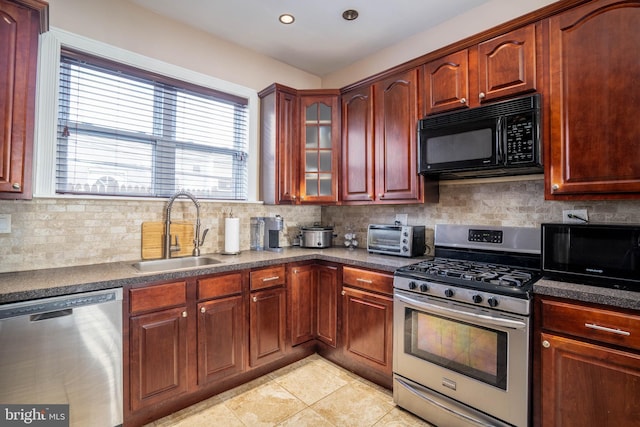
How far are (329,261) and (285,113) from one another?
1.46 m

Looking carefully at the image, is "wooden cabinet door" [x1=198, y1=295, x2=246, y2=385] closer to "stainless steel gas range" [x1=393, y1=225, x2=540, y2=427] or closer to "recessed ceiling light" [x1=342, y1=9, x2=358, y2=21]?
"stainless steel gas range" [x1=393, y1=225, x2=540, y2=427]

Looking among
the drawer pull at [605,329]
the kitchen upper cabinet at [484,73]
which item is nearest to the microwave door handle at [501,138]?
the kitchen upper cabinet at [484,73]

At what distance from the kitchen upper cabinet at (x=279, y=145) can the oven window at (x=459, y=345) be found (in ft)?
5.11

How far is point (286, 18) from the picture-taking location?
2.52 metres

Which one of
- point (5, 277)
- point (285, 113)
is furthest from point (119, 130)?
point (285, 113)

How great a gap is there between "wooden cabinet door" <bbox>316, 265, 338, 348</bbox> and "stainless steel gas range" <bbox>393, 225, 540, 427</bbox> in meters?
0.62

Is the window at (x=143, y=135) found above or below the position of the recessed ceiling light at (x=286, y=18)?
below

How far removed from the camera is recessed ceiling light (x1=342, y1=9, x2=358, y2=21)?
2.44 metres

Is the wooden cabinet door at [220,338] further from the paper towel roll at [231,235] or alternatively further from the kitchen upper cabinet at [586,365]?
the kitchen upper cabinet at [586,365]

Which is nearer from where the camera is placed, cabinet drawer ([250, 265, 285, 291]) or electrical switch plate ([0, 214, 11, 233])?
electrical switch plate ([0, 214, 11, 233])

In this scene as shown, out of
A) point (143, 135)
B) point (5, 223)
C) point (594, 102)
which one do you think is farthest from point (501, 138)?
point (5, 223)

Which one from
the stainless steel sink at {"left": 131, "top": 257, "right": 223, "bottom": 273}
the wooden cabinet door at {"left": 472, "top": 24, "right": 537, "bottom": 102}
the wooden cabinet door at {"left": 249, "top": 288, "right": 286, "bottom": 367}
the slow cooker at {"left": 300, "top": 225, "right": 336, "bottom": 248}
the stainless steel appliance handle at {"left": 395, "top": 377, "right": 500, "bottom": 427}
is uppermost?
the wooden cabinet door at {"left": 472, "top": 24, "right": 537, "bottom": 102}

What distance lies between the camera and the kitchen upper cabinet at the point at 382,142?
2453 mm

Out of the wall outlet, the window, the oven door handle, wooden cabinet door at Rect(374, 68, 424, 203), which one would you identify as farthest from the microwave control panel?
the window
